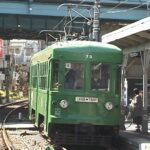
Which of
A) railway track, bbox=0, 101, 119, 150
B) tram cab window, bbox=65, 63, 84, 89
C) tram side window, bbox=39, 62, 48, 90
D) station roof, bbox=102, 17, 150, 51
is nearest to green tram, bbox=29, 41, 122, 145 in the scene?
tram cab window, bbox=65, 63, 84, 89

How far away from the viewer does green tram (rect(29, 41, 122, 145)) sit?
17266 millimetres

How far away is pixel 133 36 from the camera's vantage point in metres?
20.6

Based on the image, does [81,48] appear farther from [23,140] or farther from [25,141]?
[23,140]

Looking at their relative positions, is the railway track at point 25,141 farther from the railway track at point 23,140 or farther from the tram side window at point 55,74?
the tram side window at point 55,74

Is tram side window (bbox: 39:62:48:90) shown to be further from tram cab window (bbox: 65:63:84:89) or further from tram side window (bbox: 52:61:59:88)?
tram cab window (bbox: 65:63:84:89)

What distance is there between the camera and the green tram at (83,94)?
17266 millimetres

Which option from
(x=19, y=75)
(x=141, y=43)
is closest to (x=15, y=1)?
(x=141, y=43)

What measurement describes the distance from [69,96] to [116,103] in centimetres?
137

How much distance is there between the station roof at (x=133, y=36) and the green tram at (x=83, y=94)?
4.91ft

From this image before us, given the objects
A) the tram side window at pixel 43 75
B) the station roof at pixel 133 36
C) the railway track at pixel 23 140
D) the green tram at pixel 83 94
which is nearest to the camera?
the green tram at pixel 83 94

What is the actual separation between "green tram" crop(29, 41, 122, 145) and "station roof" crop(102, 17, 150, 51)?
4.91ft

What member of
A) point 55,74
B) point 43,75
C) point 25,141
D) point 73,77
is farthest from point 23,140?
point 73,77

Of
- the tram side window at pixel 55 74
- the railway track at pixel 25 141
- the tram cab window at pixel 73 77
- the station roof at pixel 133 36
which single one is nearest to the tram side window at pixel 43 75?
the tram side window at pixel 55 74

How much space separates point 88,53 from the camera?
17578 millimetres
